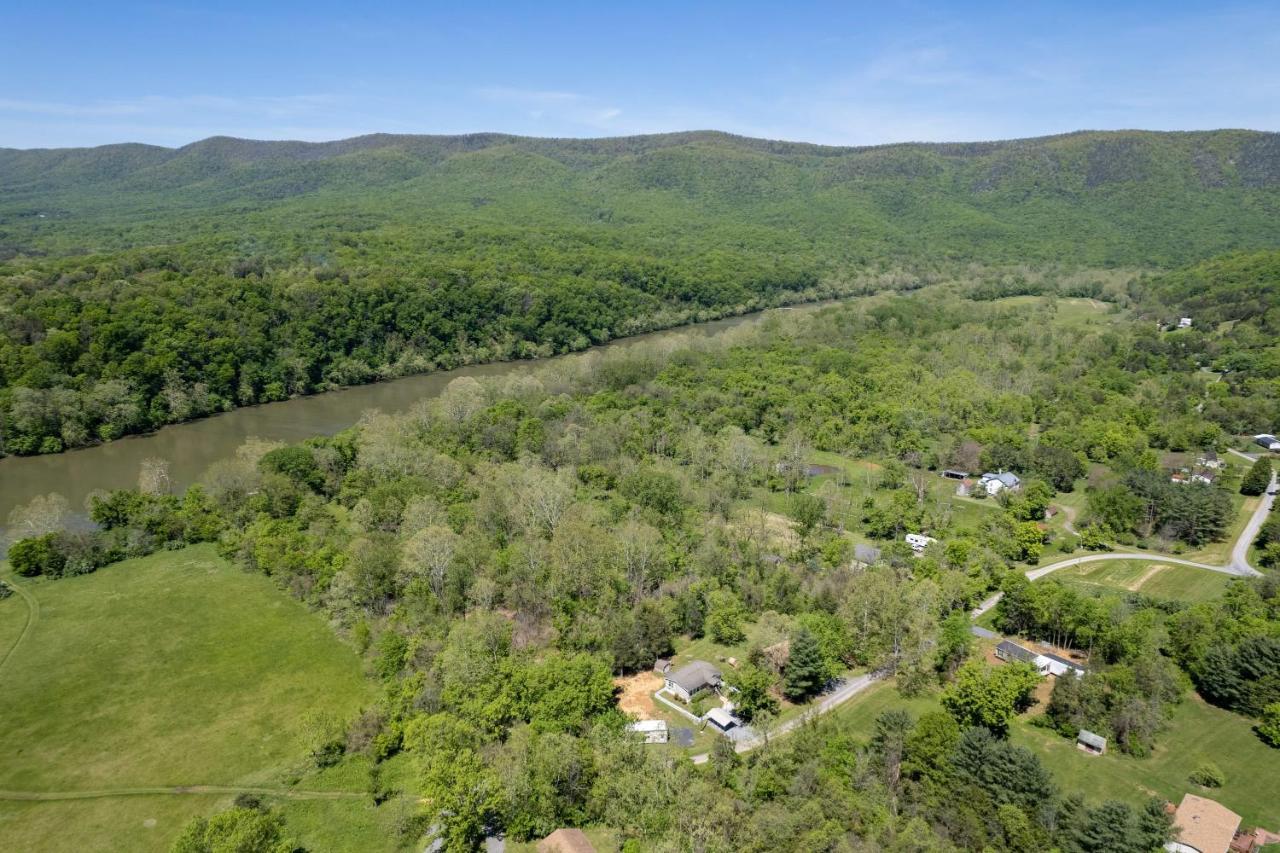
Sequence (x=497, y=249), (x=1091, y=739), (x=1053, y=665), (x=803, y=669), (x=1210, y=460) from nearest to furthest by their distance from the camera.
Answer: (x=1091, y=739)
(x=803, y=669)
(x=1053, y=665)
(x=1210, y=460)
(x=497, y=249)

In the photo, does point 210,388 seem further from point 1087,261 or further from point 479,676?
point 1087,261

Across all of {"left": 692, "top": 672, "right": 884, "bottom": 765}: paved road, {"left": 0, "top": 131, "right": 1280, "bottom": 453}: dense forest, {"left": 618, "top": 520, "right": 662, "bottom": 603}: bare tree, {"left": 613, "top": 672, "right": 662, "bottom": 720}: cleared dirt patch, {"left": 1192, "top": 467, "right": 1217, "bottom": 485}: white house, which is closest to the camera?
{"left": 692, "top": 672, "right": 884, "bottom": 765}: paved road

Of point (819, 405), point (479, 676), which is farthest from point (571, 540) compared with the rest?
point (819, 405)

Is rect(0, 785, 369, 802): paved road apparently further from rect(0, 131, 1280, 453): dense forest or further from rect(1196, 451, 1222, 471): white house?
rect(1196, 451, 1222, 471): white house

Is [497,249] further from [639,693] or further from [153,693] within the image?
[639,693]

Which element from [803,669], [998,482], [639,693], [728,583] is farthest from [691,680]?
[998,482]

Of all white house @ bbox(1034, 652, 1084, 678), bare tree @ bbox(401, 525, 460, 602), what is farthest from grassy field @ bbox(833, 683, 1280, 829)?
bare tree @ bbox(401, 525, 460, 602)
